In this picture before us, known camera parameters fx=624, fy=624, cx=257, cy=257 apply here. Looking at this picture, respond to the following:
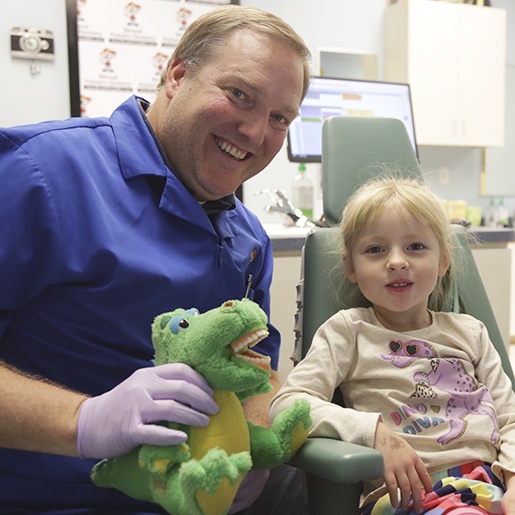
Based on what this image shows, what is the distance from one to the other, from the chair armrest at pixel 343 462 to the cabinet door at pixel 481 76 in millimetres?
4073

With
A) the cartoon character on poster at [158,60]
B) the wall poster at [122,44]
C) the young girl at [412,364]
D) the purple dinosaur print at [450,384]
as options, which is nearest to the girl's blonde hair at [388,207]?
the young girl at [412,364]

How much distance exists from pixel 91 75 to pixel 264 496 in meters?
3.03

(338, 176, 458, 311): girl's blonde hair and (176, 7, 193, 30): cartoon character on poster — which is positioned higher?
(176, 7, 193, 30): cartoon character on poster

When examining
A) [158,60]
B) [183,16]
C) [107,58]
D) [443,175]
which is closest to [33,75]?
[107,58]

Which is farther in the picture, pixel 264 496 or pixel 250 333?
Answer: pixel 264 496

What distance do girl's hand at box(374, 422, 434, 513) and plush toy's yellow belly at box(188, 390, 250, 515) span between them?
0.89ft

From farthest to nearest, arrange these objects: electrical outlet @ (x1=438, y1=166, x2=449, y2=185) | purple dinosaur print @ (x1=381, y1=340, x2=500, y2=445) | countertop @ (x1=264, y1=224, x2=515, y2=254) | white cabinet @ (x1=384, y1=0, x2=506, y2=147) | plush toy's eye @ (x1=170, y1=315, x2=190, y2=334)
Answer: electrical outlet @ (x1=438, y1=166, x2=449, y2=185), white cabinet @ (x1=384, y1=0, x2=506, y2=147), countertop @ (x1=264, y1=224, x2=515, y2=254), purple dinosaur print @ (x1=381, y1=340, x2=500, y2=445), plush toy's eye @ (x1=170, y1=315, x2=190, y2=334)

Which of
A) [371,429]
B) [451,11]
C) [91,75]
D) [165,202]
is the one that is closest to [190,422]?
[371,429]

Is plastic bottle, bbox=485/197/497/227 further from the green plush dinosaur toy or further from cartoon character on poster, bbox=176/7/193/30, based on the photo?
the green plush dinosaur toy

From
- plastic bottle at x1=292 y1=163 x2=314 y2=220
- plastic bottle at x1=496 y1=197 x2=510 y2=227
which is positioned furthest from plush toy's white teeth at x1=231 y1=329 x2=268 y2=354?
plastic bottle at x1=496 y1=197 x2=510 y2=227

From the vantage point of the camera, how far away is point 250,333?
864 mm

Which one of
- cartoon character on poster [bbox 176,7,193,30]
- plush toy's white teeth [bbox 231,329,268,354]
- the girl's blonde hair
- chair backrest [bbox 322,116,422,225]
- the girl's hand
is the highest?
cartoon character on poster [bbox 176,7,193,30]

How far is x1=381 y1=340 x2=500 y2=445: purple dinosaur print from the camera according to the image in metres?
1.30

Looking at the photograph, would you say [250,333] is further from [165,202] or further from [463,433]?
[463,433]
